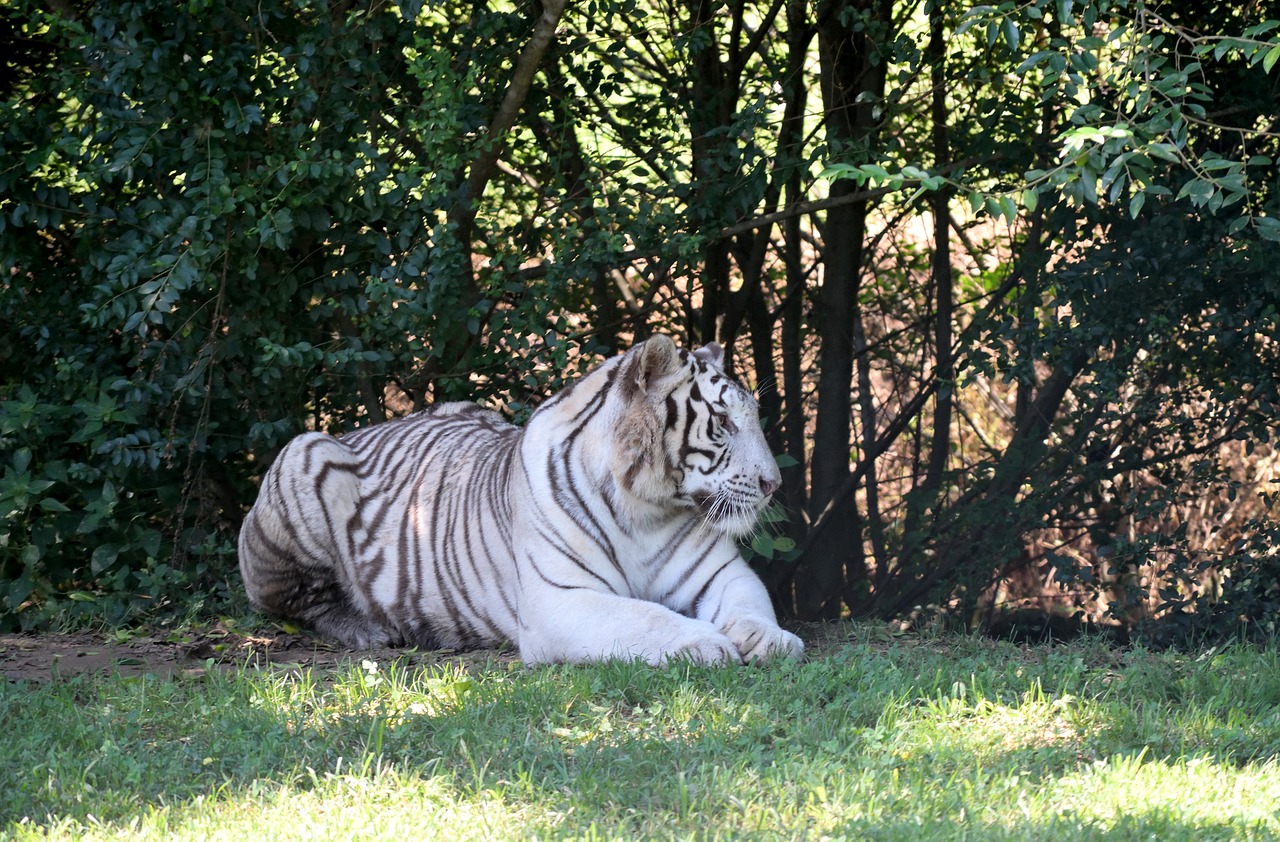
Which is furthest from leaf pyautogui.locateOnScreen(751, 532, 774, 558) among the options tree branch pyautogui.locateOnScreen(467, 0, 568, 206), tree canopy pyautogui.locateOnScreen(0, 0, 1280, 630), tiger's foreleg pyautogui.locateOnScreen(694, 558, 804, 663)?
tree branch pyautogui.locateOnScreen(467, 0, 568, 206)

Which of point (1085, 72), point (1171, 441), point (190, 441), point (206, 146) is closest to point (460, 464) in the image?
point (190, 441)

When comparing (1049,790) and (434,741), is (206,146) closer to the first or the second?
(434,741)

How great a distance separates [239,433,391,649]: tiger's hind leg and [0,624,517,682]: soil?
0.15 metres

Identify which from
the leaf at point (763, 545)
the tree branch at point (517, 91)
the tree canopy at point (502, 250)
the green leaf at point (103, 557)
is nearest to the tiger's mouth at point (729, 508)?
the leaf at point (763, 545)

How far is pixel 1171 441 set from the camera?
21.3 ft

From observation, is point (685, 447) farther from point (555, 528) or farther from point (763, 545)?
point (763, 545)

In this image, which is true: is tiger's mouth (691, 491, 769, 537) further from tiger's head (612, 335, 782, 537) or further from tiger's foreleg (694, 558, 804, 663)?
tiger's foreleg (694, 558, 804, 663)

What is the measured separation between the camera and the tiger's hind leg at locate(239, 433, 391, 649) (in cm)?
Result: 552

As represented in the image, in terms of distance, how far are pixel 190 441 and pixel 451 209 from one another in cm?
165

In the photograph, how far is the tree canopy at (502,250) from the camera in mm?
5660

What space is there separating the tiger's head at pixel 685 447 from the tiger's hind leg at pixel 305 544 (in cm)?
149

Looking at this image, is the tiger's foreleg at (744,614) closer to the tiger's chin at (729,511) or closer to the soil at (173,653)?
the tiger's chin at (729,511)

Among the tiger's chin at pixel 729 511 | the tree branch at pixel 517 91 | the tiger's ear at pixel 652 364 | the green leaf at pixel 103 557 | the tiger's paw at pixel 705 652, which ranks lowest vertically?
the tiger's paw at pixel 705 652

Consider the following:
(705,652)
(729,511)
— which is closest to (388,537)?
(729,511)
